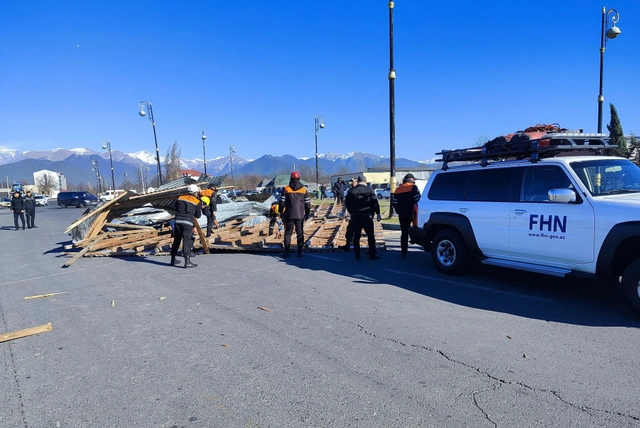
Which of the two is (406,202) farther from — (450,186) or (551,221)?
(551,221)

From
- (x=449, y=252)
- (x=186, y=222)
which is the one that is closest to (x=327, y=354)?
(x=449, y=252)

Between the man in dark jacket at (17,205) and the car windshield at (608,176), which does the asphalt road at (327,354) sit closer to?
the car windshield at (608,176)

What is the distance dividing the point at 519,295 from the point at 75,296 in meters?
7.04

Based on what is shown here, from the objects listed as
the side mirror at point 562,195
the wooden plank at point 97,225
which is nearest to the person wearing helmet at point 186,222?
the wooden plank at point 97,225

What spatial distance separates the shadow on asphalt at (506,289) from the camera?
Result: 16.4 ft

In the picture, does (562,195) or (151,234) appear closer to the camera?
(562,195)

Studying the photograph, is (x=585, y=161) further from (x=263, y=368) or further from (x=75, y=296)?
(x=75, y=296)

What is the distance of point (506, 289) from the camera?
243 inches

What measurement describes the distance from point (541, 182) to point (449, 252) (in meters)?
2.02

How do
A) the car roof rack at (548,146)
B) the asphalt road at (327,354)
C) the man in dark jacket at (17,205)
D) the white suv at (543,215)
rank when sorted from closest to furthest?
the asphalt road at (327,354)
the white suv at (543,215)
the car roof rack at (548,146)
the man in dark jacket at (17,205)

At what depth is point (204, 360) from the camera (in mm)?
3986

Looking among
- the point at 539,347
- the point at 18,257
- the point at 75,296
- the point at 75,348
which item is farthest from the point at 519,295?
the point at 18,257

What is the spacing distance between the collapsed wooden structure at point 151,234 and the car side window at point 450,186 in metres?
3.18

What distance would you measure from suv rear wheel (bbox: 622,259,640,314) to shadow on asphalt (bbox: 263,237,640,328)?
0.23 metres
